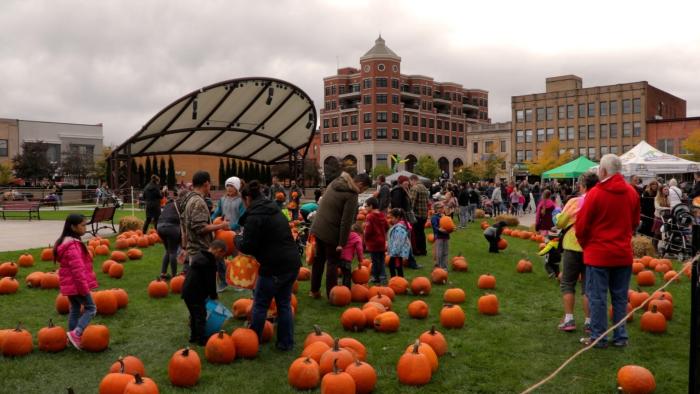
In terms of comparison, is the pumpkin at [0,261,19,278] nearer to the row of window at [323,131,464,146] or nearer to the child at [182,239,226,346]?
the child at [182,239,226,346]

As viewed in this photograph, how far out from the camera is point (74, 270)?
5.81 meters

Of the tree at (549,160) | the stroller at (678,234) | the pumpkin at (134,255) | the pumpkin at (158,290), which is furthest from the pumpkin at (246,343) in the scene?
the tree at (549,160)

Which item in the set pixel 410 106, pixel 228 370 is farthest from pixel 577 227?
pixel 410 106

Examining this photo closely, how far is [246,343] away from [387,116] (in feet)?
312

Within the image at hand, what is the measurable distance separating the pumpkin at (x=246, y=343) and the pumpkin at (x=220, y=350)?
0.09m

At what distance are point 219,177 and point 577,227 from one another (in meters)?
49.5

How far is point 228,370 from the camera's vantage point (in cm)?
534

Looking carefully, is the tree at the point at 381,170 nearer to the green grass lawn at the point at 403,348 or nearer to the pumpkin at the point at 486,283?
the pumpkin at the point at 486,283

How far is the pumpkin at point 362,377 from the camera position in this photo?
4.68m

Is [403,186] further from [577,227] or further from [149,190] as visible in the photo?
[149,190]

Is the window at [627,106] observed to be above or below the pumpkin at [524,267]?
above

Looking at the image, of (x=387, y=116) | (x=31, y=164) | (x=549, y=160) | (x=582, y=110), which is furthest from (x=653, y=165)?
(x=387, y=116)

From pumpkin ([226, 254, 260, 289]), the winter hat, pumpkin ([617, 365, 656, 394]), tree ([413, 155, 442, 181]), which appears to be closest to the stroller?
pumpkin ([617, 365, 656, 394])

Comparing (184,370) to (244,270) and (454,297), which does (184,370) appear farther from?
(454,297)
